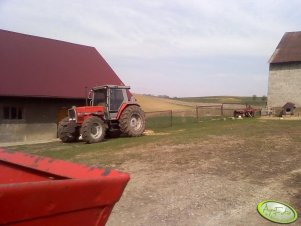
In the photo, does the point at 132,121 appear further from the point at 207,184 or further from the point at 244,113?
the point at 244,113

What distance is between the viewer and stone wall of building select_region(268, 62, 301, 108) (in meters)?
38.2

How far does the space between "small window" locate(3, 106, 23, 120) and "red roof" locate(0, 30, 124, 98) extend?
0.91m

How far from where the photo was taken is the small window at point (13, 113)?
19.8m

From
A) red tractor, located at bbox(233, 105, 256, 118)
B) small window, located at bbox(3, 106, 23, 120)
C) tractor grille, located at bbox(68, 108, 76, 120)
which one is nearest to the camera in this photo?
tractor grille, located at bbox(68, 108, 76, 120)

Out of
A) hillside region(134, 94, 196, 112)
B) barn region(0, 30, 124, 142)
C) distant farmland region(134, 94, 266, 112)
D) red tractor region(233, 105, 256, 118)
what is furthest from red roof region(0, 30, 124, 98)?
distant farmland region(134, 94, 266, 112)

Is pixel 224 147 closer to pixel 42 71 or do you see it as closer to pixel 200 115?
pixel 42 71

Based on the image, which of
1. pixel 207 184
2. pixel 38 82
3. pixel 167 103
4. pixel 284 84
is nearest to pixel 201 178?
pixel 207 184

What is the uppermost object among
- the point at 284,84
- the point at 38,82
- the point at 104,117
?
the point at 284,84

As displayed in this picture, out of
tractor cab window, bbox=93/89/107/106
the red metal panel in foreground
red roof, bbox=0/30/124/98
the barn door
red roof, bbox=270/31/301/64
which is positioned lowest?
the barn door

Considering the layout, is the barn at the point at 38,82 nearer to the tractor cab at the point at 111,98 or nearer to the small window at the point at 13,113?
the small window at the point at 13,113

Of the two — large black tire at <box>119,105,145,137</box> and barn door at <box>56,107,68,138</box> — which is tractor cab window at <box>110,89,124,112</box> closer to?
large black tire at <box>119,105,145,137</box>

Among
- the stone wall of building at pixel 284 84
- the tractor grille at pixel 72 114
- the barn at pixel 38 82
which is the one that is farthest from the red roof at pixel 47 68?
the stone wall of building at pixel 284 84

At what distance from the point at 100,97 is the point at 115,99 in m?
0.76

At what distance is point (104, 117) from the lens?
1770 cm
